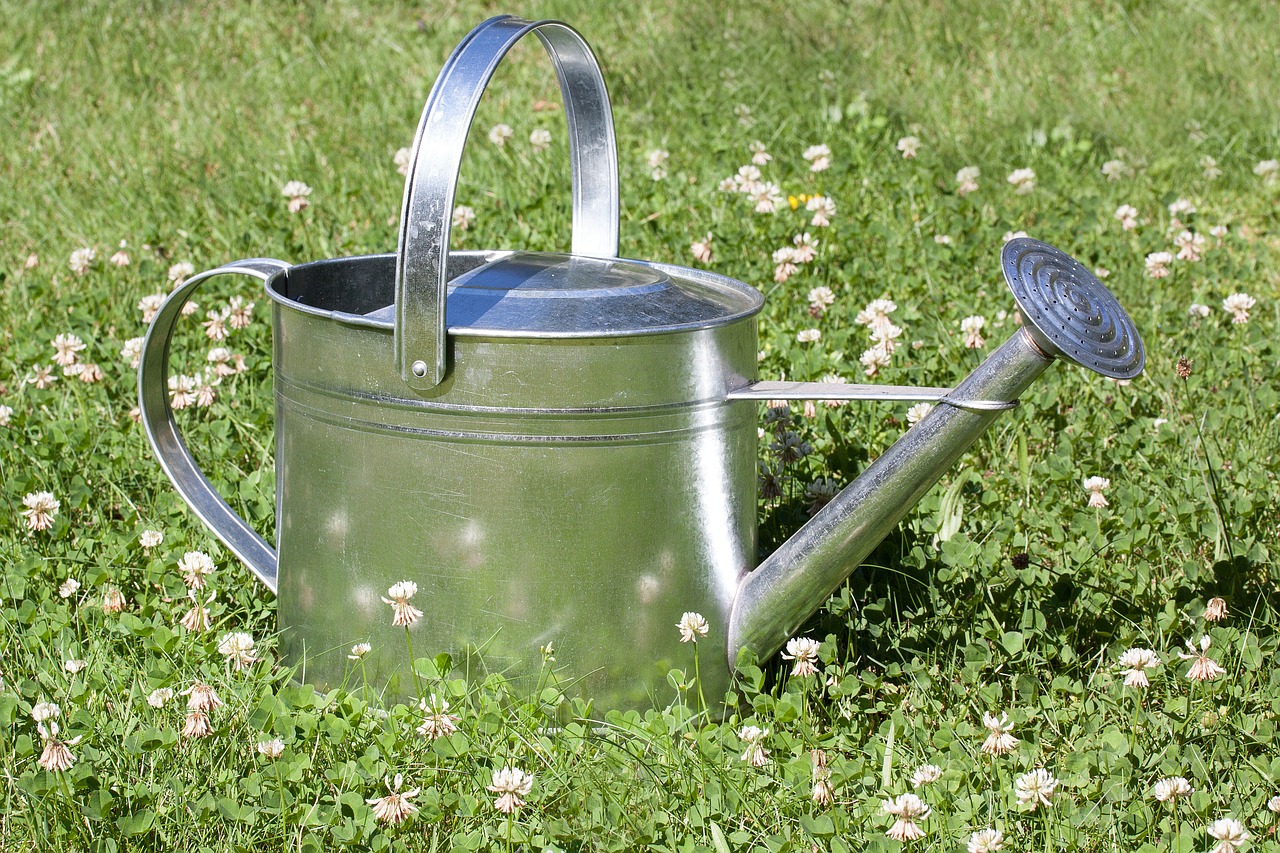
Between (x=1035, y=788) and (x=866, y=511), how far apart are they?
0.40 meters

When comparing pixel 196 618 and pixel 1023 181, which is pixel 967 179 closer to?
pixel 1023 181

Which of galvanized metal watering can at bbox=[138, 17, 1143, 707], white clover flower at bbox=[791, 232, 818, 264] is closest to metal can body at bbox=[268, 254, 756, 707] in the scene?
galvanized metal watering can at bbox=[138, 17, 1143, 707]

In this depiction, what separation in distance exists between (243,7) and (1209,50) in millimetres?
3879

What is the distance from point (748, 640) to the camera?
1.87 meters

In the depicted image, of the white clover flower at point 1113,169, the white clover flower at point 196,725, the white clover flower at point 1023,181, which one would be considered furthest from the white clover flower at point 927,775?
the white clover flower at point 1113,169

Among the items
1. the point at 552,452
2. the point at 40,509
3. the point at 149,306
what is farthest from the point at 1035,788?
the point at 149,306

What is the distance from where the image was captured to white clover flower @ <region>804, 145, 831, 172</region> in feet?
11.9

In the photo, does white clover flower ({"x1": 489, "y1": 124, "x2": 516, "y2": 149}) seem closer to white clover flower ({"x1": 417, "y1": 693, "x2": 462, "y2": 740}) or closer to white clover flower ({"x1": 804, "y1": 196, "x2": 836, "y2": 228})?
white clover flower ({"x1": 804, "y1": 196, "x2": 836, "y2": 228})

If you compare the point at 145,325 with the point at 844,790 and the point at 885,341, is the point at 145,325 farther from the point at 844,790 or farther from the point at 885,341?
the point at 844,790

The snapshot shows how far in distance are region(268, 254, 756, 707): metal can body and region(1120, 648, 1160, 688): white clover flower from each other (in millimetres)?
558

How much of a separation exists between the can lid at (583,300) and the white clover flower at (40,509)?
3.08 feet

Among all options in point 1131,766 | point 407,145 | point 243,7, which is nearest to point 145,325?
point 407,145

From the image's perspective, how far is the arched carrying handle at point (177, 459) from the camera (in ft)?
6.72

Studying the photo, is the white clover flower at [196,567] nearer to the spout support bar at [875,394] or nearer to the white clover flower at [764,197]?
the spout support bar at [875,394]
